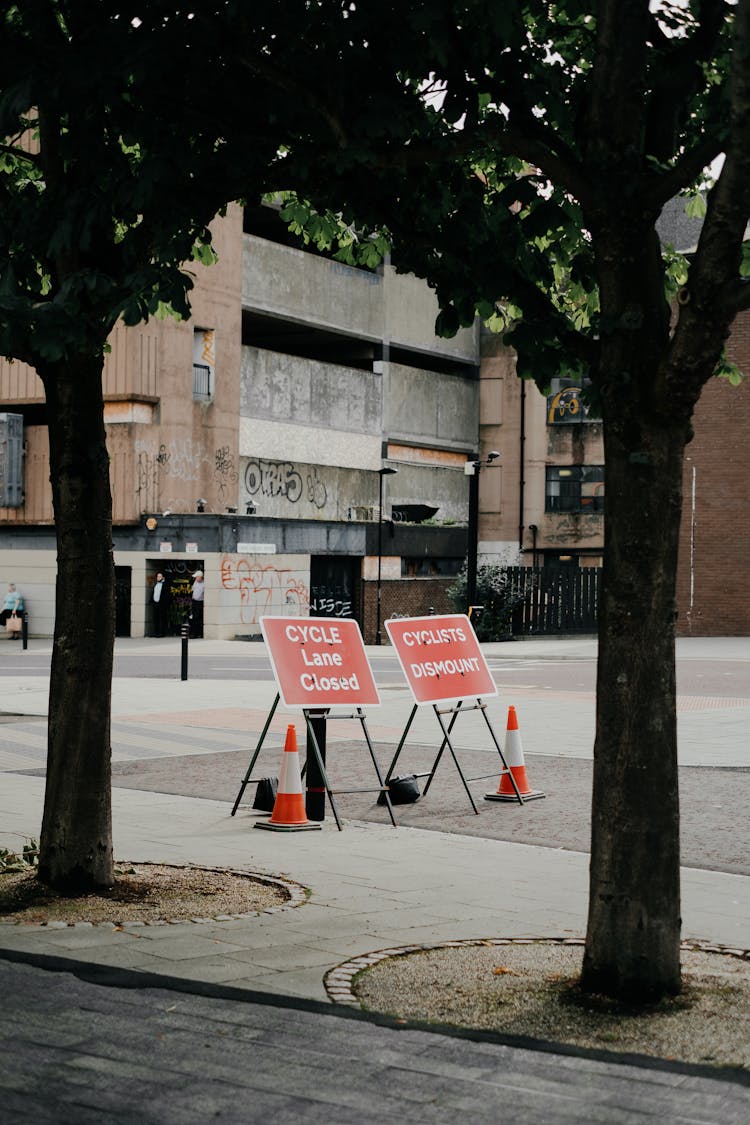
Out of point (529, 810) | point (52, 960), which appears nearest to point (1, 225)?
point (52, 960)

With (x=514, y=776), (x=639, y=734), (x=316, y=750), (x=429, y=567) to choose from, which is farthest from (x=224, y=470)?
(x=639, y=734)

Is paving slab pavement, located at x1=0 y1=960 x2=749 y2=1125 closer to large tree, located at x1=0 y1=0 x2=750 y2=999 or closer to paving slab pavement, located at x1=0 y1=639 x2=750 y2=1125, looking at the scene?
paving slab pavement, located at x1=0 y1=639 x2=750 y2=1125

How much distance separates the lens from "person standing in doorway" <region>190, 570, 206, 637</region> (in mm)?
42062

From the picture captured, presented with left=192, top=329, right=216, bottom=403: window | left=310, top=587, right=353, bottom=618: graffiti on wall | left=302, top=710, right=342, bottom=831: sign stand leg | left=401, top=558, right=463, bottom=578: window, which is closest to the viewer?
left=302, top=710, right=342, bottom=831: sign stand leg

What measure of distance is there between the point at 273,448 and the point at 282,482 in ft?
3.88

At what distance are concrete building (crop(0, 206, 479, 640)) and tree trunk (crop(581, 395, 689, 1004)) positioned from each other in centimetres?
3519

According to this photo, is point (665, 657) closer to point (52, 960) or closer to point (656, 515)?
point (656, 515)

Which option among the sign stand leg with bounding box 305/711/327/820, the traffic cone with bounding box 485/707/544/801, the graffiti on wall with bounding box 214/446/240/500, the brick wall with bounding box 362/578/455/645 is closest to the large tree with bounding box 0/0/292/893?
the sign stand leg with bounding box 305/711/327/820

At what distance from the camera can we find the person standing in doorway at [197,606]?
Result: 42062 mm

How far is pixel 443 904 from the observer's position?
25.5 ft

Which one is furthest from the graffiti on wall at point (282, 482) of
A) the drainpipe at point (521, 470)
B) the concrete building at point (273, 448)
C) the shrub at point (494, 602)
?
the drainpipe at point (521, 470)

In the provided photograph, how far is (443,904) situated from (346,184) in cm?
379

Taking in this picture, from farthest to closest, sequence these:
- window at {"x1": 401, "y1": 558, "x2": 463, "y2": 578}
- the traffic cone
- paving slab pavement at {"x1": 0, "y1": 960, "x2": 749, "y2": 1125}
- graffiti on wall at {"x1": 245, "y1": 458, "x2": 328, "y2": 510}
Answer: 1. window at {"x1": 401, "y1": 558, "x2": 463, "y2": 578}
2. graffiti on wall at {"x1": 245, "y1": 458, "x2": 328, "y2": 510}
3. the traffic cone
4. paving slab pavement at {"x1": 0, "y1": 960, "x2": 749, "y2": 1125}

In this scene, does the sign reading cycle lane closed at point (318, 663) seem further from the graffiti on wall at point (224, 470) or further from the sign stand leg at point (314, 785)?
the graffiti on wall at point (224, 470)
